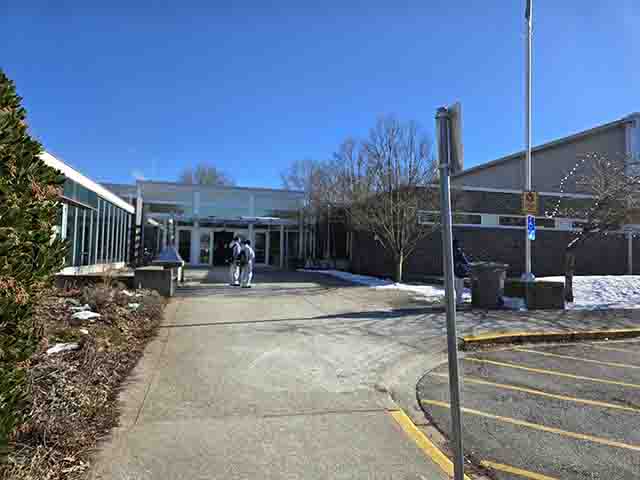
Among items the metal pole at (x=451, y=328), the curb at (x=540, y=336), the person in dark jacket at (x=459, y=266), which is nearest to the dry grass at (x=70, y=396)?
the metal pole at (x=451, y=328)

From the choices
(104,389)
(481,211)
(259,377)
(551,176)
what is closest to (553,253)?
(481,211)

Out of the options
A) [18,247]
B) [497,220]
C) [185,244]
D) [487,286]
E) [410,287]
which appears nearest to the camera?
[18,247]

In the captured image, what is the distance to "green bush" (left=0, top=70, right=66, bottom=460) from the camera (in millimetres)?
2551

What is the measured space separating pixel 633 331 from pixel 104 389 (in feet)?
32.1

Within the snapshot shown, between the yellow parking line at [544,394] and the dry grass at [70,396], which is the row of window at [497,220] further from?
the dry grass at [70,396]

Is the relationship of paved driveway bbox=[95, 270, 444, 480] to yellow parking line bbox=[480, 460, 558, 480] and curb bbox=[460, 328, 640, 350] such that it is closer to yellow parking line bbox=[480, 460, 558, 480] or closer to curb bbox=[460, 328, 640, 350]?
yellow parking line bbox=[480, 460, 558, 480]

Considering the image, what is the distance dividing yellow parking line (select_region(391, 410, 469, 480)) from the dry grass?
2.56 m

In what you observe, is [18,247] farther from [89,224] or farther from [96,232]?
[96,232]

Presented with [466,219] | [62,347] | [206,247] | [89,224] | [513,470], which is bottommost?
[513,470]

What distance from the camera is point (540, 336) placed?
8.41 m

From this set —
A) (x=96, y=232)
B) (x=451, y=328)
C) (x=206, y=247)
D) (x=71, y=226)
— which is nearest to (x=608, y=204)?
(x=451, y=328)

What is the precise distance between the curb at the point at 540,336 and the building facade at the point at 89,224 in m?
9.30

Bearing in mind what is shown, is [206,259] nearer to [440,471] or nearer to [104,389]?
[104,389]

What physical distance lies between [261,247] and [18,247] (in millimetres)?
27705
